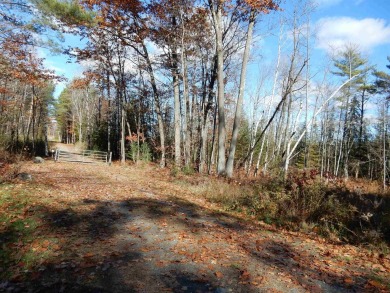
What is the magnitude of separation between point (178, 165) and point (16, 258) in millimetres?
10788

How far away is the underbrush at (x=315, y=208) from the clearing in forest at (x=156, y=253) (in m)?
0.62

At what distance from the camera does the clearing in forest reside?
3773mm

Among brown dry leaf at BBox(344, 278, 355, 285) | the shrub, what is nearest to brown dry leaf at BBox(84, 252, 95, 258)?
brown dry leaf at BBox(344, 278, 355, 285)

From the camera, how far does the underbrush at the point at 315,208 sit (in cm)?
616

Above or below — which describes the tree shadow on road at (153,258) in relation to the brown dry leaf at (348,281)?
above

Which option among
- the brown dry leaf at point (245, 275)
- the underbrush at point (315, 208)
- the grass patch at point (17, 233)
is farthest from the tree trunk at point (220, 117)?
the brown dry leaf at point (245, 275)

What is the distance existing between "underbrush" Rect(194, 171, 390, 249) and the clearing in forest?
62 centimetres

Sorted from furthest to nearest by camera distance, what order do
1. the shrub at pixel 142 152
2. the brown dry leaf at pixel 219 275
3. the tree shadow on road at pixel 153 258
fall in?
the shrub at pixel 142 152
the brown dry leaf at pixel 219 275
the tree shadow on road at pixel 153 258

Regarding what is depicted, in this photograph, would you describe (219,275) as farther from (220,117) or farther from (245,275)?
(220,117)

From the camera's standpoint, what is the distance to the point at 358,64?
28531 millimetres

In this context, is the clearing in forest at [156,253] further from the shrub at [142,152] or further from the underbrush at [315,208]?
the shrub at [142,152]

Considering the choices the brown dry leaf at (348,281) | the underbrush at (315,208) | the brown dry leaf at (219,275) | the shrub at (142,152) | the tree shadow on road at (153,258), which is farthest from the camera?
the shrub at (142,152)

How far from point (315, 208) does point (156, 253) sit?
14.4ft

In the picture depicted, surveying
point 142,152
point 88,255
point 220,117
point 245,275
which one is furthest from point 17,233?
point 142,152
